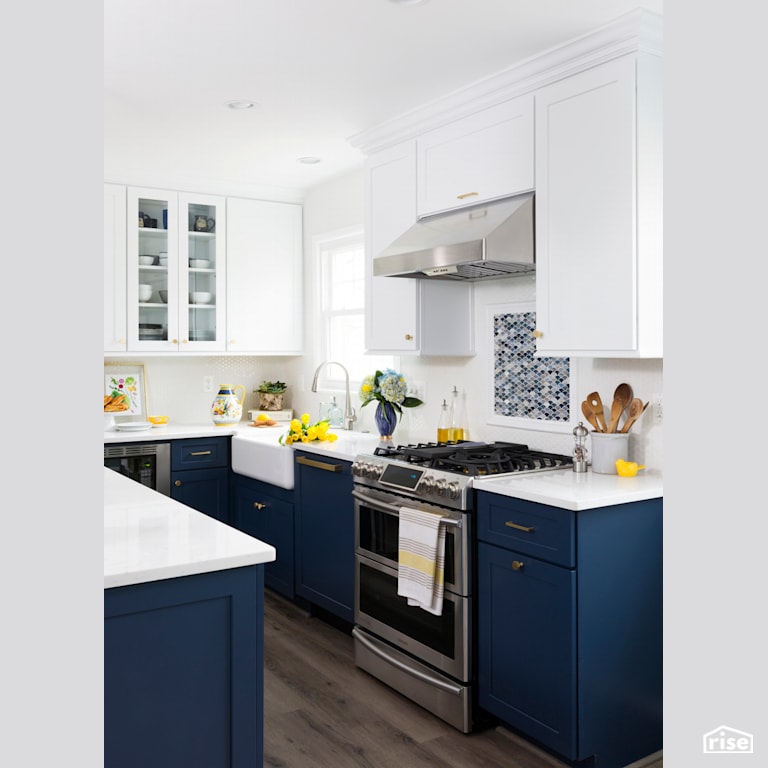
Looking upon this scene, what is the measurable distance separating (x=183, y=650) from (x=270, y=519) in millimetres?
2509

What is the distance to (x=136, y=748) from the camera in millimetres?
1612

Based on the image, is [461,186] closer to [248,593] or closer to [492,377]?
[492,377]

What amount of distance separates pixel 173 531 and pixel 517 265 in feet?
5.91

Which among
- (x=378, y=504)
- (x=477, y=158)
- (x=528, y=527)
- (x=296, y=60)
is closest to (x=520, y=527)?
(x=528, y=527)

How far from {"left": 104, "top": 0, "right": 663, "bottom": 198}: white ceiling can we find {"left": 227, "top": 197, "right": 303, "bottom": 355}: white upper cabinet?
0.91 m

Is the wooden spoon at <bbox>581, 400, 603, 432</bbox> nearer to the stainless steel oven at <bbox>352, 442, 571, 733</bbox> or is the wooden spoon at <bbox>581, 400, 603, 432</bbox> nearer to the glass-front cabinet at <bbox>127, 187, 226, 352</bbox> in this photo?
the stainless steel oven at <bbox>352, 442, 571, 733</bbox>

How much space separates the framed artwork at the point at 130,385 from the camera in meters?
4.83

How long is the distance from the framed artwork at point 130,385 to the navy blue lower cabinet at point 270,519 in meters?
0.88

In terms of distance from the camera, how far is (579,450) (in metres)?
2.85

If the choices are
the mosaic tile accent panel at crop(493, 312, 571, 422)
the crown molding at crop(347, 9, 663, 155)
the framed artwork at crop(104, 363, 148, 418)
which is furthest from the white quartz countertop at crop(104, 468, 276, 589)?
the framed artwork at crop(104, 363, 148, 418)

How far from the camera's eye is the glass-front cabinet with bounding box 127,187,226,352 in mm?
4586

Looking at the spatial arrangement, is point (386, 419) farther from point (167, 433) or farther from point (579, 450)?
point (167, 433)

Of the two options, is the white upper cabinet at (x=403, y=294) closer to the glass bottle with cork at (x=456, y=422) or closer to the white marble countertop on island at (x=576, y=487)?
the glass bottle with cork at (x=456, y=422)
